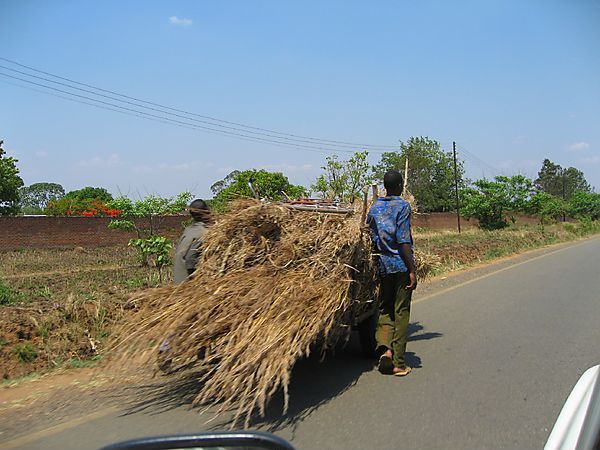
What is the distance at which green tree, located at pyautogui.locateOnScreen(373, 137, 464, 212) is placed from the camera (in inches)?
2441

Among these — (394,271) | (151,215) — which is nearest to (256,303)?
(394,271)

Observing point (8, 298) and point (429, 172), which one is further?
point (429, 172)

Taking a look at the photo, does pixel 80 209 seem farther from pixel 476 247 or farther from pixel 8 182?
pixel 476 247

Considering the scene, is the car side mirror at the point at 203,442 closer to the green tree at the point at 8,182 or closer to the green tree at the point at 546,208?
the green tree at the point at 8,182

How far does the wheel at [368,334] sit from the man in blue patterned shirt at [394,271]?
1.25 ft

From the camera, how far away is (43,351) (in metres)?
6.36

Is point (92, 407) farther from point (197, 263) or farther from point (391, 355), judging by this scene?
point (391, 355)

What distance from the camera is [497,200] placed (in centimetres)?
4625

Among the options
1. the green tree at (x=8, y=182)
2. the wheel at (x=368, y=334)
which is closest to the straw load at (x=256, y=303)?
the wheel at (x=368, y=334)

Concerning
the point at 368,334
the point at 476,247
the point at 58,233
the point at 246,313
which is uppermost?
the point at 58,233

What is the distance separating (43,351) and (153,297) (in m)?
2.37

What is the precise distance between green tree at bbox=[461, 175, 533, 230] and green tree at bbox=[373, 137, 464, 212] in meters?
12.9

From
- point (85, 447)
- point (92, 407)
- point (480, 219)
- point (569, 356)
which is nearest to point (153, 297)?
point (92, 407)

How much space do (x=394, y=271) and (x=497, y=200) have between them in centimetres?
4396
